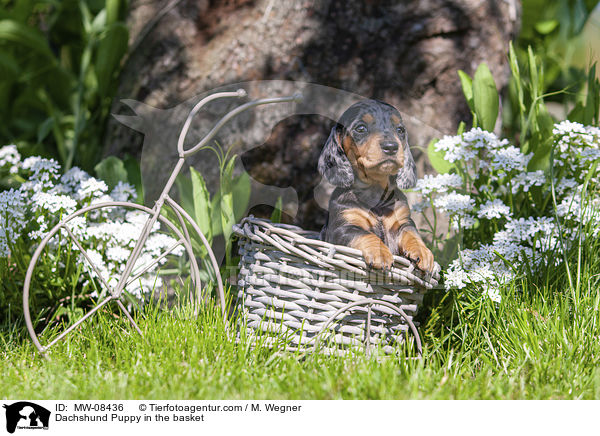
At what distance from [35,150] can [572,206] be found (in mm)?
2828

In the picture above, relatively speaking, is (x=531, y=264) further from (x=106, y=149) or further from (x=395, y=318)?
(x=106, y=149)

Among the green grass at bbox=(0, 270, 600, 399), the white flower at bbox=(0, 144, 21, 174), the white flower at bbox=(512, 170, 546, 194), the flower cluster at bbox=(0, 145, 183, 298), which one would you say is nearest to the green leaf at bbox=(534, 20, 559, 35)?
the white flower at bbox=(512, 170, 546, 194)

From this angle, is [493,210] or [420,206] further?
[420,206]

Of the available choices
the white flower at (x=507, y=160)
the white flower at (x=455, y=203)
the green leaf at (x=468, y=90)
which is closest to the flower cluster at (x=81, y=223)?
the white flower at (x=455, y=203)

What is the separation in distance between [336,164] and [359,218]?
0.65 ft

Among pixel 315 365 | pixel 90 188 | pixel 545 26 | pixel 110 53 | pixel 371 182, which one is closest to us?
pixel 315 365

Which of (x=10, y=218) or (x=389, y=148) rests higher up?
(x=389, y=148)

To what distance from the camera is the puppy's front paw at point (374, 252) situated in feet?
5.24

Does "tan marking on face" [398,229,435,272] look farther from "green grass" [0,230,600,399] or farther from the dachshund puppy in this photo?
"green grass" [0,230,600,399]

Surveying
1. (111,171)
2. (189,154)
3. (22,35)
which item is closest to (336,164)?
(189,154)

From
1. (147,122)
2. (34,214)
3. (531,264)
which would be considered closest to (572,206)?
(531,264)

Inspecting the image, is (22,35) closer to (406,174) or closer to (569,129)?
(406,174)

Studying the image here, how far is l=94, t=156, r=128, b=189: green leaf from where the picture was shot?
2574 millimetres
